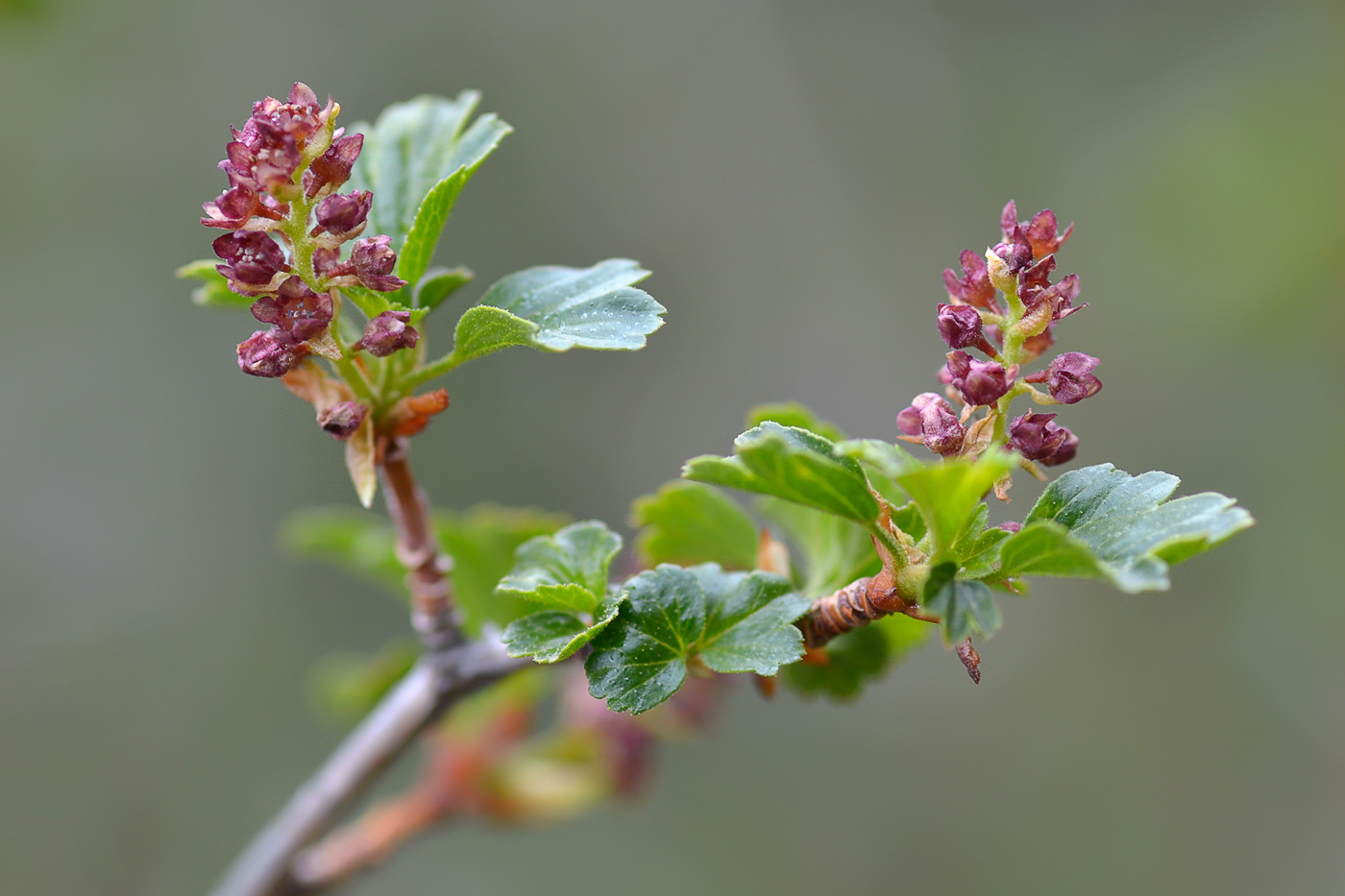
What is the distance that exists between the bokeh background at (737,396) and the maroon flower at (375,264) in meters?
1.86

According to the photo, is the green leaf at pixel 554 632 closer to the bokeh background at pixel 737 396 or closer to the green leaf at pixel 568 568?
the green leaf at pixel 568 568

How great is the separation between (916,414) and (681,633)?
20cm

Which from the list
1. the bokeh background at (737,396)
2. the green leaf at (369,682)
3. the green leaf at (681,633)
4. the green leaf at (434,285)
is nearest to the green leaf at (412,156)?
the green leaf at (434,285)

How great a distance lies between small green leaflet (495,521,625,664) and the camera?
2.03 ft

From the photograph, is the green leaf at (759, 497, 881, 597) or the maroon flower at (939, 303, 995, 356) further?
the green leaf at (759, 497, 881, 597)

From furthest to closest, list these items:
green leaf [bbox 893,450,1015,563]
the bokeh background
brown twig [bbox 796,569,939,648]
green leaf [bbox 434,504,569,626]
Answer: the bokeh background
green leaf [bbox 434,504,569,626]
brown twig [bbox 796,569,939,648]
green leaf [bbox 893,450,1015,563]

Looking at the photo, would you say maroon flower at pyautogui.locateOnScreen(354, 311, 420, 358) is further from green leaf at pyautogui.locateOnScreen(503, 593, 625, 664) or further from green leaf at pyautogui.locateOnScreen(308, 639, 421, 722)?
green leaf at pyautogui.locateOnScreen(308, 639, 421, 722)

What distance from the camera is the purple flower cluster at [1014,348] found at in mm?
580

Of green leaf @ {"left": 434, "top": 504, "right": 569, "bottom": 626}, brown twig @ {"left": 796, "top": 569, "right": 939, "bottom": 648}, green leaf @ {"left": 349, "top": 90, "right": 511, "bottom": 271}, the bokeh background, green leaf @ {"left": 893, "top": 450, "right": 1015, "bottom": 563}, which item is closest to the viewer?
green leaf @ {"left": 893, "top": 450, "right": 1015, "bottom": 563}

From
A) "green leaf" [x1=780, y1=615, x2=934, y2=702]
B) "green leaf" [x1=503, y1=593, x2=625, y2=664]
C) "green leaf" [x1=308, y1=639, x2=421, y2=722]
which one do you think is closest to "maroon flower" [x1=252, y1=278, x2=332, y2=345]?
"green leaf" [x1=503, y1=593, x2=625, y2=664]

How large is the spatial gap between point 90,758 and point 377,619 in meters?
0.71

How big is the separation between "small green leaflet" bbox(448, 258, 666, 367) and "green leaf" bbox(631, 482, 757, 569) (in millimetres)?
209

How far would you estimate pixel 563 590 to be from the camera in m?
0.62

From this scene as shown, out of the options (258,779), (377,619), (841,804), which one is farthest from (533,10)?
(841,804)
